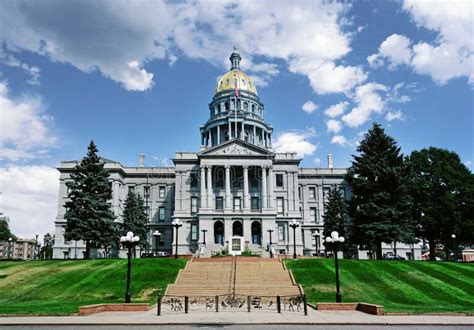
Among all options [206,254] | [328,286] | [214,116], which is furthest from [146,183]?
[328,286]

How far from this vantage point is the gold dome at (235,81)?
82800mm

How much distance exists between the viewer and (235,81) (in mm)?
82688

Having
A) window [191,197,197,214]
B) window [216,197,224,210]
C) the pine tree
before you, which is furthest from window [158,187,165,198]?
the pine tree

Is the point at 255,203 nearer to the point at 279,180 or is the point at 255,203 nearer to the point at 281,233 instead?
the point at 281,233

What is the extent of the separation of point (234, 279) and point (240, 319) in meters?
12.6

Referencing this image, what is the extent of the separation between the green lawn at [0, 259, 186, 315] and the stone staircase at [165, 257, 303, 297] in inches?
54.2

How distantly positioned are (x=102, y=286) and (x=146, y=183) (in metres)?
41.9

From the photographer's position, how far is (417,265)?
35469 millimetres

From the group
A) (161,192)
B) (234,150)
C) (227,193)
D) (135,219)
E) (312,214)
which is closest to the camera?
(135,219)

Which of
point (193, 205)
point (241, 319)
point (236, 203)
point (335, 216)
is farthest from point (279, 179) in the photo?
point (241, 319)

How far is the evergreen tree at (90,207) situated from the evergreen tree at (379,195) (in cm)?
2615

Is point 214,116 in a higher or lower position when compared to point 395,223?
higher

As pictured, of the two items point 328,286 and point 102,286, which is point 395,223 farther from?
point 102,286

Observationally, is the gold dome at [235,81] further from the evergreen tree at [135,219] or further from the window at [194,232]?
the evergreen tree at [135,219]
